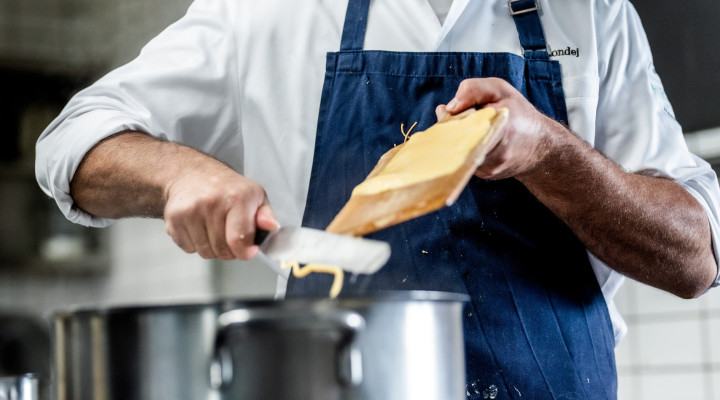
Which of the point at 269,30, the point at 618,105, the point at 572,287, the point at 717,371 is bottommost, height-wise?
the point at 717,371

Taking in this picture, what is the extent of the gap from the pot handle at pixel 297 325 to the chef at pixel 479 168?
302 mm

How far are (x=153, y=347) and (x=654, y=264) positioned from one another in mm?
753

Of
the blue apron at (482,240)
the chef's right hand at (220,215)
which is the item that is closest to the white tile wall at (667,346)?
the blue apron at (482,240)

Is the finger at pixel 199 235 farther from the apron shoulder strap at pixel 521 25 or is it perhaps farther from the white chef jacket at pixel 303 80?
the apron shoulder strap at pixel 521 25

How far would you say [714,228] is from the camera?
46.4 inches

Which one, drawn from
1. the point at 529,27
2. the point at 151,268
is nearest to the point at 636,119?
the point at 529,27

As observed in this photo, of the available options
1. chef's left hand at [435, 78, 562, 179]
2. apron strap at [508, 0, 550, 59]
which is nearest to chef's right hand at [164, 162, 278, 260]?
chef's left hand at [435, 78, 562, 179]

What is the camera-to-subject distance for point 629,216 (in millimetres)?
1095

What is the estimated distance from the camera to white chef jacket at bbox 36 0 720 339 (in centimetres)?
121

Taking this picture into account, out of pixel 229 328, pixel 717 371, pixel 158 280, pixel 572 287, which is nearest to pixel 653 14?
pixel 717 371

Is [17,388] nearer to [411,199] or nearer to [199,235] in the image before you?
[199,235]

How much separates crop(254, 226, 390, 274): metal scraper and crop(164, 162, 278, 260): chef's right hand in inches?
0.7

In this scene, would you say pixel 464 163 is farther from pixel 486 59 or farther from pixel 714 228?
pixel 714 228

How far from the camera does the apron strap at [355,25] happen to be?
47.0 inches
